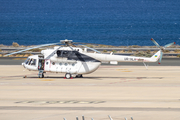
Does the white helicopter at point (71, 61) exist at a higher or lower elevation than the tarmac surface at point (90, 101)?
higher

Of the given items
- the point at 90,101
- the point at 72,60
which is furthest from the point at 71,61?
the point at 90,101

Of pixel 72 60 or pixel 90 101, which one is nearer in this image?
pixel 90 101

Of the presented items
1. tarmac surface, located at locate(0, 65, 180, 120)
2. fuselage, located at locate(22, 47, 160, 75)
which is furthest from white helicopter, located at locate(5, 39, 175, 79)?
tarmac surface, located at locate(0, 65, 180, 120)

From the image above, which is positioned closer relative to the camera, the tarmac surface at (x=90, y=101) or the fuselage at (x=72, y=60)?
the tarmac surface at (x=90, y=101)

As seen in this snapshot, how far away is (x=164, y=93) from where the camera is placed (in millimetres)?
22609

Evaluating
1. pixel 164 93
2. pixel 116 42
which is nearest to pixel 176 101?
pixel 164 93

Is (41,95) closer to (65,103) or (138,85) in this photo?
(65,103)

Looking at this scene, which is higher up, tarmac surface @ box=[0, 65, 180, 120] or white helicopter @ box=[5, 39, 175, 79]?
white helicopter @ box=[5, 39, 175, 79]

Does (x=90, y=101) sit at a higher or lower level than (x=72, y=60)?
lower

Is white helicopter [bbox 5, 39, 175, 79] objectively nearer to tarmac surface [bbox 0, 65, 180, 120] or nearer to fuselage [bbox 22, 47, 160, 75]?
fuselage [bbox 22, 47, 160, 75]

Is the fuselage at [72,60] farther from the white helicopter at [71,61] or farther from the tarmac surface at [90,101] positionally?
the tarmac surface at [90,101]

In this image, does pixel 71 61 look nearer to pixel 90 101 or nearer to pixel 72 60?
pixel 72 60

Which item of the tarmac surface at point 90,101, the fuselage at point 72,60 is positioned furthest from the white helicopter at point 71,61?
the tarmac surface at point 90,101

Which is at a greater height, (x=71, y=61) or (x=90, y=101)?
(x=71, y=61)
